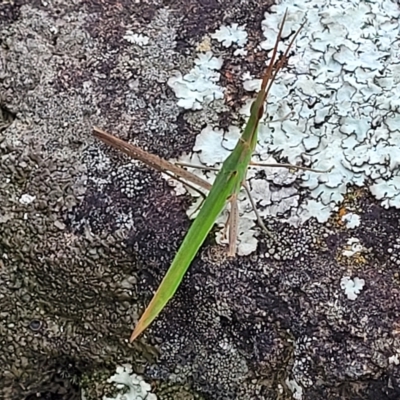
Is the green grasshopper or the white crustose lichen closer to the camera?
the green grasshopper

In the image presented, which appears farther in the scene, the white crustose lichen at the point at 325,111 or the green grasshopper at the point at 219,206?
Result: the white crustose lichen at the point at 325,111

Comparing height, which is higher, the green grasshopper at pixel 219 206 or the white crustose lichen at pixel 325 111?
the white crustose lichen at pixel 325 111

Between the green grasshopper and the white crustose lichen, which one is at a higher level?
the white crustose lichen

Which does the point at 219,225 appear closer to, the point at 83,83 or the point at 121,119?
the point at 121,119

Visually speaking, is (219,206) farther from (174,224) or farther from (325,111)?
(325,111)
